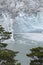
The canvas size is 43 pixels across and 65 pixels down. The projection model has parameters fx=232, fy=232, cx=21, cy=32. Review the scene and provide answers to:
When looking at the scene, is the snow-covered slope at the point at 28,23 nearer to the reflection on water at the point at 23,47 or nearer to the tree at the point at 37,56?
the reflection on water at the point at 23,47

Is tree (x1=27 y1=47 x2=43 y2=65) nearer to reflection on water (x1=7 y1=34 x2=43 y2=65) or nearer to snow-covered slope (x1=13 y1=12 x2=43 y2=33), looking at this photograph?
reflection on water (x1=7 y1=34 x2=43 y2=65)

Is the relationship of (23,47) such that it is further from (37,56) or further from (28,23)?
(37,56)

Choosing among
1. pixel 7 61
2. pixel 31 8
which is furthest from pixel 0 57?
pixel 31 8

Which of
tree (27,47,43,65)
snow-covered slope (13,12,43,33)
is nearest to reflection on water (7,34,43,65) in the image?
tree (27,47,43,65)

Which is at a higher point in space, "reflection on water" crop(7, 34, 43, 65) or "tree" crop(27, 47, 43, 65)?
"tree" crop(27, 47, 43, 65)

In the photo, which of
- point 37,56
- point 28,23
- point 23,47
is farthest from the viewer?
point 28,23

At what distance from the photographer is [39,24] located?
3794 centimetres

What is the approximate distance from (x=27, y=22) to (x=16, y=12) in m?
3.24

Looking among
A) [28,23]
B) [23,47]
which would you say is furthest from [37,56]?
[28,23]

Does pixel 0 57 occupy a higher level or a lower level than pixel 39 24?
higher

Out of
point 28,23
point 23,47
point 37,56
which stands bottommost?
point 23,47

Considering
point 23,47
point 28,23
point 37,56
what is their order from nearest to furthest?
point 37,56 → point 23,47 → point 28,23

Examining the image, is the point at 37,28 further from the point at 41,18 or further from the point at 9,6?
the point at 9,6

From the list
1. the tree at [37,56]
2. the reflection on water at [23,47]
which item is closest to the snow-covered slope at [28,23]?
the reflection on water at [23,47]
